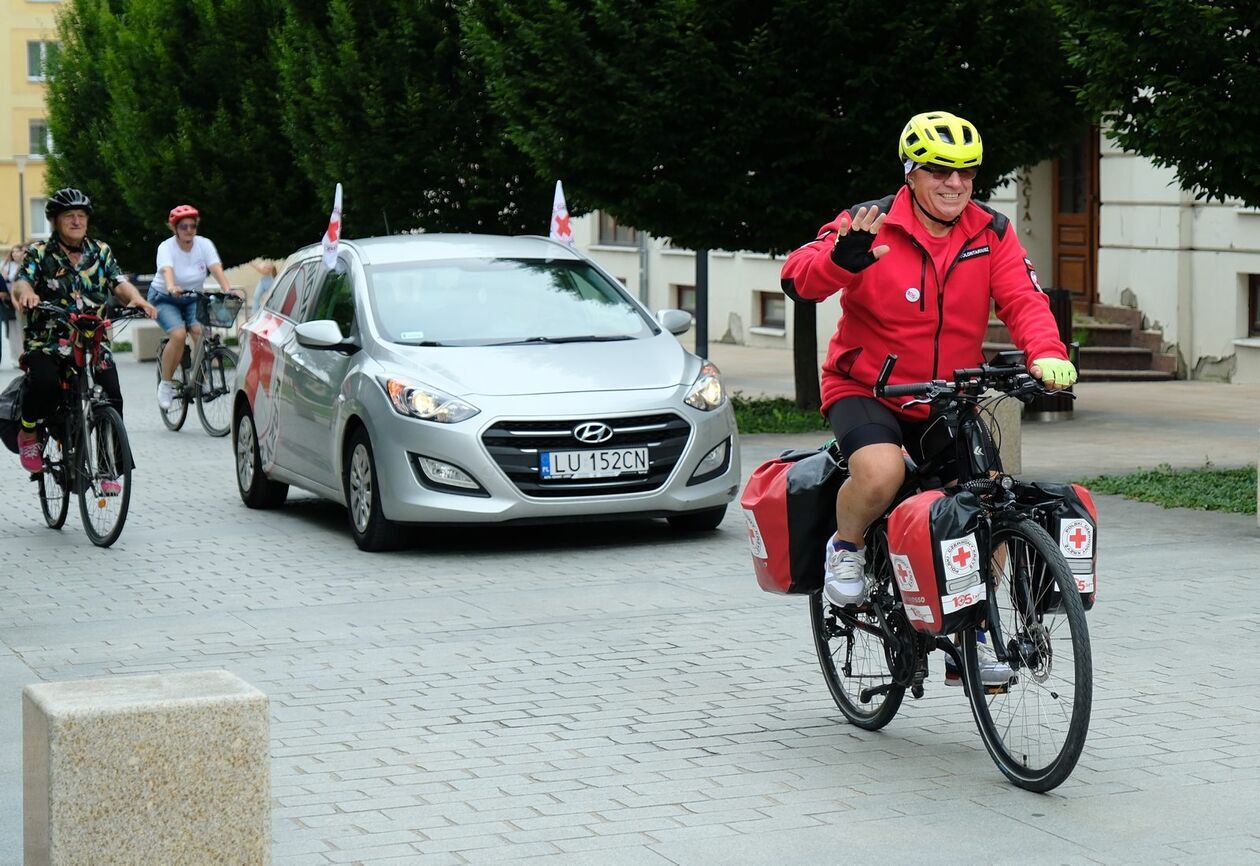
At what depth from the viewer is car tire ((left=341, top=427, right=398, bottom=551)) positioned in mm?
10852

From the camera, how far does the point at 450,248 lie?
12.4m

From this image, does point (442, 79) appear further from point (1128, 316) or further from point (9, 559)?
point (9, 559)

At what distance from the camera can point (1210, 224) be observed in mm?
22516

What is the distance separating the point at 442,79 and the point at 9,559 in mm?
14861

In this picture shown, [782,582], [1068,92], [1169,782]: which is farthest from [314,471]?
[1068,92]

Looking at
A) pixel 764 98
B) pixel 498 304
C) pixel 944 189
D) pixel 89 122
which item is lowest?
pixel 498 304

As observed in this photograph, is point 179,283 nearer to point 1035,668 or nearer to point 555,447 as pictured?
point 555,447

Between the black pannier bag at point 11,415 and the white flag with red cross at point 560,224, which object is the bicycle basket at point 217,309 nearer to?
the white flag with red cross at point 560,224

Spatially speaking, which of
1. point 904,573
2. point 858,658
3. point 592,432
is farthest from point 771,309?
point 904,573

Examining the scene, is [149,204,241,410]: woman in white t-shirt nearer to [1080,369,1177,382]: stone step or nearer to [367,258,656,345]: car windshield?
[367,258,656,345]: car windshield

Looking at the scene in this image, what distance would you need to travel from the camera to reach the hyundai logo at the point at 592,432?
1064 centimetres

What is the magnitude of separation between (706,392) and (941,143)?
203 inches

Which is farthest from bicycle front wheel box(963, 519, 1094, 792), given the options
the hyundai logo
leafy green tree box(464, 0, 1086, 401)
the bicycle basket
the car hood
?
the bicycle basket

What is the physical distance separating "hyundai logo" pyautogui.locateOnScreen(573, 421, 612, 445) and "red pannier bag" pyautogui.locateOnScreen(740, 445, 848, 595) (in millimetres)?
3996
